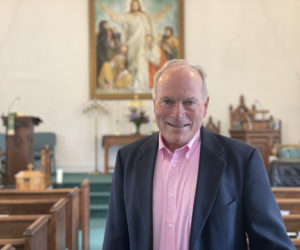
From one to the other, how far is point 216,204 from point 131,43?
11180 mm

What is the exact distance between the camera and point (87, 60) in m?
12.7

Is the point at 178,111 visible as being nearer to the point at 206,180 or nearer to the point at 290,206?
the point at 206,180

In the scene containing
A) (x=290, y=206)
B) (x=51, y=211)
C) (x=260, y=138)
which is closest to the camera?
(x=51, y=211)

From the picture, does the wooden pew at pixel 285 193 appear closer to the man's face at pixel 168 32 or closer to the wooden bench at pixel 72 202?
the wooden bench at pixel 72 202

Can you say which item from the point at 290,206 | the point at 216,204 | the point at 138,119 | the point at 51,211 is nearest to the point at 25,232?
the point at 51,211

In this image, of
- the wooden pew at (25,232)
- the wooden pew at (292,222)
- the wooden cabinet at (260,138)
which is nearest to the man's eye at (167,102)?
the wooden pew at (25,232)

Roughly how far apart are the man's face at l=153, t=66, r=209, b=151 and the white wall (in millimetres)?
10764

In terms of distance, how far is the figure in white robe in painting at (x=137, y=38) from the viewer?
12.7 meters

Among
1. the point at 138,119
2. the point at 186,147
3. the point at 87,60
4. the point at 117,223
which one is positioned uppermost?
the point at 87,60

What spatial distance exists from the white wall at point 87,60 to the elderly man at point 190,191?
10698 millimetres

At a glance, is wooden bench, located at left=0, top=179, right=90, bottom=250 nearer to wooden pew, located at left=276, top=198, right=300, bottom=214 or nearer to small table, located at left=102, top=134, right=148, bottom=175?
wooden pew, located at left=276, top=198, right=300, bottom=214

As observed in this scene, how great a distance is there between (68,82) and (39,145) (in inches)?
72.6

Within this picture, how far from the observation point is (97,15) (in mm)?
12633

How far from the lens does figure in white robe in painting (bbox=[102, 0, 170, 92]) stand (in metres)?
12.7
